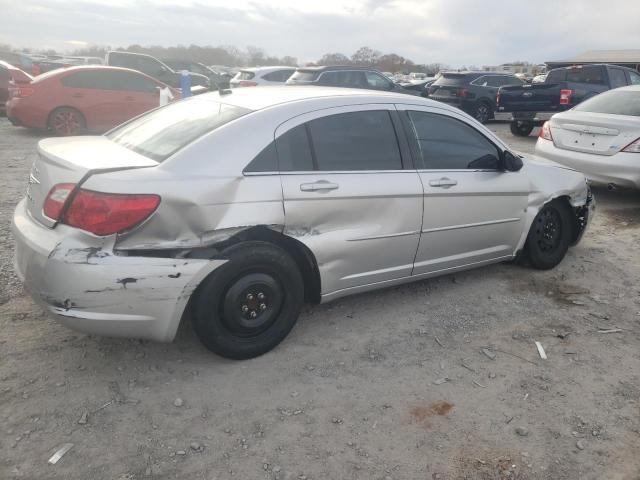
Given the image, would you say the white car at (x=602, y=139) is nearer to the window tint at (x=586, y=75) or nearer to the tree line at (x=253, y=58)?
the window tint at (x=586, y=75)

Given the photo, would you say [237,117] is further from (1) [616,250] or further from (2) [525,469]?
(1) [616,250]

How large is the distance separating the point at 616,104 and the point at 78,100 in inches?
377

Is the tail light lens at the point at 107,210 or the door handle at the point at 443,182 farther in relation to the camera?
→ the door handle at the point at 443,182

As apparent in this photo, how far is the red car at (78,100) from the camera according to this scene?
34.2 ft

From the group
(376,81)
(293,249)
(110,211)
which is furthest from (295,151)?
(376,81)

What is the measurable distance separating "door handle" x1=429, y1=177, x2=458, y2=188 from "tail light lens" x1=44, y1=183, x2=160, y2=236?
194 centimetres

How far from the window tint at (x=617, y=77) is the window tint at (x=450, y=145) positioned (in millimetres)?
10817

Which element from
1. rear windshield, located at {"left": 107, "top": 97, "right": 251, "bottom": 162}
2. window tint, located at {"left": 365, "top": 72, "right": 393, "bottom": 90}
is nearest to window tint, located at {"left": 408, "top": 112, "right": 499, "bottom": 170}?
rear windshield, located at {"left": 107, "top": 97, "right": 251, "bottom": 162}

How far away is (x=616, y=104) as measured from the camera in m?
7.09

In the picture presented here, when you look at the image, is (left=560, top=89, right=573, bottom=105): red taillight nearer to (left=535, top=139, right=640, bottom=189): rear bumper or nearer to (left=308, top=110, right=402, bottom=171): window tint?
(left=535, top=139, right=640, bottom=189): rear bumper

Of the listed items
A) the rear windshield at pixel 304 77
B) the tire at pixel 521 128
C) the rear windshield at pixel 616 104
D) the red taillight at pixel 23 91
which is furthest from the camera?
the tire at pixel 521 128

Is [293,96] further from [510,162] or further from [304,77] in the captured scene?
[304,77]

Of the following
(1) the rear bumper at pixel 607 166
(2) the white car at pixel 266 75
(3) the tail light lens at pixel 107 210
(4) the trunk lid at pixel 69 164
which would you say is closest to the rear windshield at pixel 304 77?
(2) the white car at pixel 266 75

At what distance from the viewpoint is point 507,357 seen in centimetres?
341
